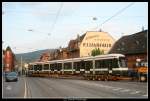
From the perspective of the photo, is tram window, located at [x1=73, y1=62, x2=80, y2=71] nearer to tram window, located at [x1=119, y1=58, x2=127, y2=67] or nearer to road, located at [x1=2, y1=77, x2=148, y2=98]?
tram window, located at [x1=119, y1=58, x2=127, y2=67]

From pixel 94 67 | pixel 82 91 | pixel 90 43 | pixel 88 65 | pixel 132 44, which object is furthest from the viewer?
pixel 90 43

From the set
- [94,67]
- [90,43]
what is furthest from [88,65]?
[90,43]

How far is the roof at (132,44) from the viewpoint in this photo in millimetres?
68125

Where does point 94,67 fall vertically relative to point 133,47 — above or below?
below

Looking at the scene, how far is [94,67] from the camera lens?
49.0 metres

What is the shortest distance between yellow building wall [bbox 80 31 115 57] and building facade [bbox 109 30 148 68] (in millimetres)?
24832

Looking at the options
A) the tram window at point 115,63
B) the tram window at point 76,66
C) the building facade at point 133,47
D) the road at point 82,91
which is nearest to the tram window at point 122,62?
the tram window at point 115,63

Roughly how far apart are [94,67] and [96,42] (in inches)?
2442

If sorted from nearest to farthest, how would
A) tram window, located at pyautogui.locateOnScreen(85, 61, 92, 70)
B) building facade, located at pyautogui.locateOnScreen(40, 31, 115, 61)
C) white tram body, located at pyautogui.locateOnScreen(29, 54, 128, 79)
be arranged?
white tram body, located at pyautogui.locateOnScreen(29, 54, 128, 79) < tram window, located at pyautogui.locateOnScreen(85, 61, 92, 70) < building facade, located at pyautogui.locateOnScreen(40, 31, 115, 61)

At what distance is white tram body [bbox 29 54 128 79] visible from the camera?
45.0 metres

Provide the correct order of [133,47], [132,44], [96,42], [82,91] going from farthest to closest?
1. [96,42]
2. [132,44]
3. [133,47]
4. [82,91]

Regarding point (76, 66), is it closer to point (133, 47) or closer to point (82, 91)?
point (133, 47)

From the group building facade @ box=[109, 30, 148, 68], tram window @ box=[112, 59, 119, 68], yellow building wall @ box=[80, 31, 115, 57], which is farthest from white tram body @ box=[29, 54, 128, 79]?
yellow building wall @ box=[80, 31, 115, 57]

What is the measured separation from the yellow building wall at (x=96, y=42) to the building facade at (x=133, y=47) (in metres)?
24.8
